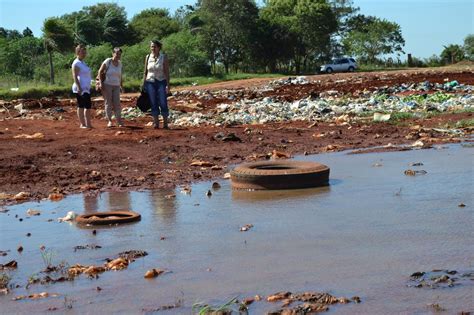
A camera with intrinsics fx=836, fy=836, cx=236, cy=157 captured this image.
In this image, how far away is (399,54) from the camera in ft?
247

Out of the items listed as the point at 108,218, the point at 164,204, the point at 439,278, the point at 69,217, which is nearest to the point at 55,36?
the point at 164,204

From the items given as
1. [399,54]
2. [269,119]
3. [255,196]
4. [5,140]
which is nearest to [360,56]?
[399,54]

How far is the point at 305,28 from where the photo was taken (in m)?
68.1

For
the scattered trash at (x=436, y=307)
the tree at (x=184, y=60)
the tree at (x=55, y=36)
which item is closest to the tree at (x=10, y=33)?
the tree at (x=184, y=60)

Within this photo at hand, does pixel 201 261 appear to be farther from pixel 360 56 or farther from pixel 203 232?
pixel 360 56

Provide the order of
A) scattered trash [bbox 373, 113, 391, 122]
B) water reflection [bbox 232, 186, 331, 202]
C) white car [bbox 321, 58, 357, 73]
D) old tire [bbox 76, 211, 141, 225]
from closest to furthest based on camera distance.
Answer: old tire [bbox 76, 211, 141, 225]
water reflection [bbox 232, 186, 331, 202]
scattered trash [bbox 373, 113, 391, 122]
white car [bbox 321, 58, 357, 73]

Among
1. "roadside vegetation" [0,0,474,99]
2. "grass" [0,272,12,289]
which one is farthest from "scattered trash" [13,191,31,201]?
"roadside vegetation" [0,0,474,99]

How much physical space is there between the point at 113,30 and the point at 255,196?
2481 inches

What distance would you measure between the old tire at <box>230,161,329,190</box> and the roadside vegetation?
3676cm

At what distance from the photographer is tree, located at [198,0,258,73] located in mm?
65000

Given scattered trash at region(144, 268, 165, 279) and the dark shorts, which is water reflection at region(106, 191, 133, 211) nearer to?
scattered trash at region(144, 268, 165, 279)

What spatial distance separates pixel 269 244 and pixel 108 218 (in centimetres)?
198

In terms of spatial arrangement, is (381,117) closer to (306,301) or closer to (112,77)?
(112,77)

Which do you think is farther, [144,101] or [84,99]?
[144,101]
